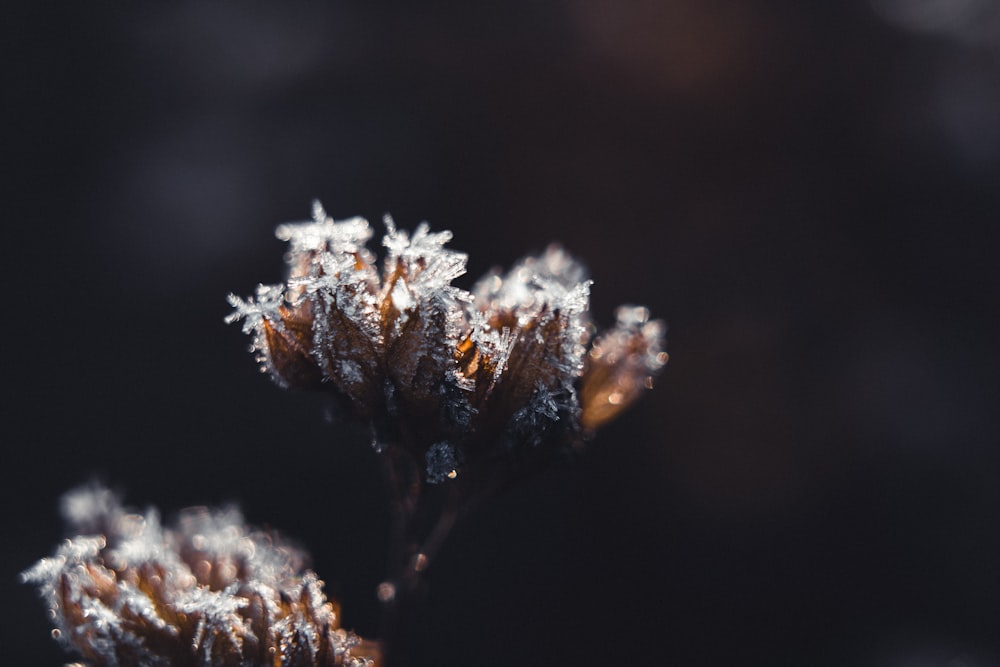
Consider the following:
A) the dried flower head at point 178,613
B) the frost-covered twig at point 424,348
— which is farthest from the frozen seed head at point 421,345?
the dried flower head at point 178,613

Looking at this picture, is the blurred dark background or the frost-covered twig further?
the blurred dark background

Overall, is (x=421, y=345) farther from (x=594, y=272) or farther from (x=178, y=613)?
(x=594, y=272)

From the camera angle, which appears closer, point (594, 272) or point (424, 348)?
point (424, 348)

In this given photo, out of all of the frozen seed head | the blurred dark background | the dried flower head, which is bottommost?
the dried flower head

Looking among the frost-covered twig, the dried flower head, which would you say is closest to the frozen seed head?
the frost-covered twig

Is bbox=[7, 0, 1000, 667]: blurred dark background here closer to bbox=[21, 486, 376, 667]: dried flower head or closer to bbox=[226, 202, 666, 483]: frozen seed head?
bbox=[21, 486, 376, 667]: dried flower head

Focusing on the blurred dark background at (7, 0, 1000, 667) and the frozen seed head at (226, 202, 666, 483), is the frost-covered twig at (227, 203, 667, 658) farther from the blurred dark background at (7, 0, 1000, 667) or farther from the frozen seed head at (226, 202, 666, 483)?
the blurred dark background at (7, 0, 1000, 667)

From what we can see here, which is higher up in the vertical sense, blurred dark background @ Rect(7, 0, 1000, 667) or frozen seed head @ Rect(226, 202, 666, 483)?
blurred dark background @ Rect(7, 0, 1000, 667)

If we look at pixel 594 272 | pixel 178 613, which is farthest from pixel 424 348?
pixel 594 272

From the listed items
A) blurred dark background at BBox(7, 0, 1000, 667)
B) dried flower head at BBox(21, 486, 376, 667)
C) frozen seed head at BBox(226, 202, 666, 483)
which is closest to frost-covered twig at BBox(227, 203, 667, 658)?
frozen seed head at BBox(226, 202, 666, 483)
